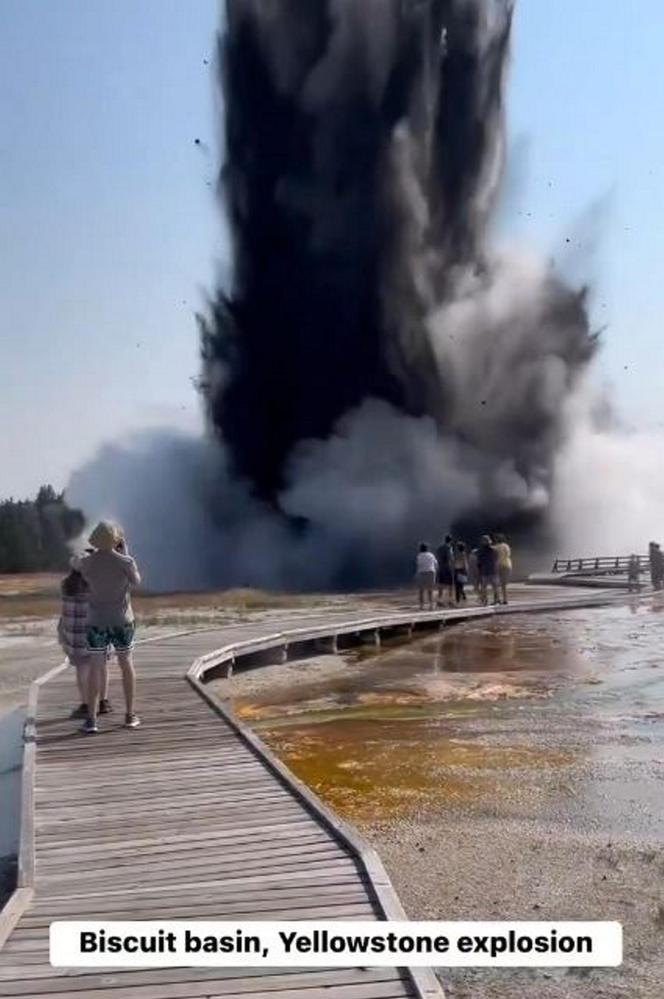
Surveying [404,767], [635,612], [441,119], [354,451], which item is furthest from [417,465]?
[404,767]

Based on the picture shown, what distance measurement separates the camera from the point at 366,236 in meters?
52.1

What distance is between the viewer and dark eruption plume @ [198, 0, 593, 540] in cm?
5222

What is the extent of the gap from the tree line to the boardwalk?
5533 centimetres

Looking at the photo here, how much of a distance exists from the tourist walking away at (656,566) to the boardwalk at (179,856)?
28673 millimetres

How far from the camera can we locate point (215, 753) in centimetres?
1052

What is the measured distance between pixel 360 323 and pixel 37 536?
111ft

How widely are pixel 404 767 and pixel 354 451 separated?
1543 inches

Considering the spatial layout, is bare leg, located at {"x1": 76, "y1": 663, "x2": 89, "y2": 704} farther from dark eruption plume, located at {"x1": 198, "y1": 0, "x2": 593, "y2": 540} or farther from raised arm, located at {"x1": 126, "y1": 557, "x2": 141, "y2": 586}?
dark eruption plume, located at {"x1": 198, "y1": 0, "x2": 593, "y2": 540}

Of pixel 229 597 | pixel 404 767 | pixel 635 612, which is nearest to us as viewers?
pixel 404 767

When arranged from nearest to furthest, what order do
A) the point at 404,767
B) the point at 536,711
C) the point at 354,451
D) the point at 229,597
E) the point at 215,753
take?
1. the point at 215,753
2. the point at 404,767
3. the point at 536,711
4. the point at 229,597
5. the point at 354,451

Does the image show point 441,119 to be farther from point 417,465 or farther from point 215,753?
point 215,753

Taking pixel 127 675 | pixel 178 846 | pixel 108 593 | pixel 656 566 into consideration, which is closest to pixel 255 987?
pixel 178 846

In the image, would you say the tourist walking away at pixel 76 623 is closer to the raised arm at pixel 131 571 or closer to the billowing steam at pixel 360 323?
the raised arm at pixel 131 571

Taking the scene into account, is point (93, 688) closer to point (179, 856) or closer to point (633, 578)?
point (179, 856)
